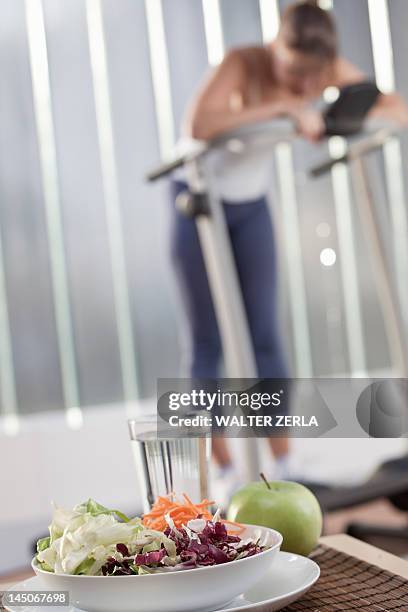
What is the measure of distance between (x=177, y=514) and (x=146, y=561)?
0.12 metres

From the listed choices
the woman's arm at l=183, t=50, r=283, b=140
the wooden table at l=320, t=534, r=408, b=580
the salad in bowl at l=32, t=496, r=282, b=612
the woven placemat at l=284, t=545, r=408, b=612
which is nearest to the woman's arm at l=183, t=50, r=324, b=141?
the woman's arm at l=183, t=50, r=283, b=140

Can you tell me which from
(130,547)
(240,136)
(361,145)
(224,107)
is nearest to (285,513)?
(130,547)

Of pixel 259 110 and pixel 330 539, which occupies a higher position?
pixel 259 110

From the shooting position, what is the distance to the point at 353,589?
863 mm

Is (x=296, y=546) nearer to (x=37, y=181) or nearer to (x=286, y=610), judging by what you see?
(x=286, y=610)

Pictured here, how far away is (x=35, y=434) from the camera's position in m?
3.12

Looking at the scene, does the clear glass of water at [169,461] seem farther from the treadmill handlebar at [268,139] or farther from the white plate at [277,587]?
the treadmill handlebar at [268,139]

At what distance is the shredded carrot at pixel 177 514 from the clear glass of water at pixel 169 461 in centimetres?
7

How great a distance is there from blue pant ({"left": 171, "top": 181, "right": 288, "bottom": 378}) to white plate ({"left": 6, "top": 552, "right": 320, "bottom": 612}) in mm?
1933

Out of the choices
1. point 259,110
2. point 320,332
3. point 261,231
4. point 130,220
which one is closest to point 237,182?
point 261,231

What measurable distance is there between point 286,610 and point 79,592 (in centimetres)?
22

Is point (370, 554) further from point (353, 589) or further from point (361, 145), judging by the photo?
point (361, 145)

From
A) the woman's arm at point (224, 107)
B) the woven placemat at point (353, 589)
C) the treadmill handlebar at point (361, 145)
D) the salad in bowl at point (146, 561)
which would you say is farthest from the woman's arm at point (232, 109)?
the salad in bowl at point (146, 561)

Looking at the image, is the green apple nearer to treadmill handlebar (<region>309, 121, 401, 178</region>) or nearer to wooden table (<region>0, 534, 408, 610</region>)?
wooden table (<region>0, 534, 408, 610</region>)
